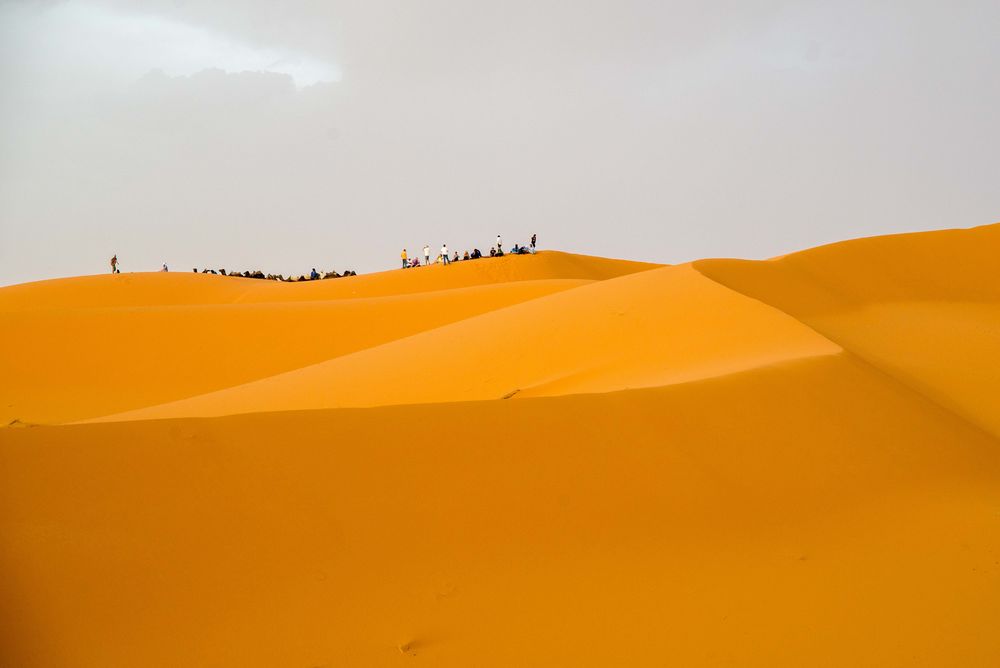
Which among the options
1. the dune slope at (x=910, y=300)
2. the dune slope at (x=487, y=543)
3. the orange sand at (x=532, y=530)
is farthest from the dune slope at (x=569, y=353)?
the dune slope at (x=487, y=543)

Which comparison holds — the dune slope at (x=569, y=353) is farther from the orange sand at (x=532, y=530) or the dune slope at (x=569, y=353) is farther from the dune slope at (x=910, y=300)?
the dune slope at (x=910, y=300)

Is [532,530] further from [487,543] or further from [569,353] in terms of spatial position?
[569,353]

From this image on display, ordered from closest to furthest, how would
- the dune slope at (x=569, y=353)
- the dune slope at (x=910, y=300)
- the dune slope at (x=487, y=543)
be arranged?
the dune slope at (x=487, y=543), the dune slope at (x=569, y=353), the dune slope at (x=910, y=300)

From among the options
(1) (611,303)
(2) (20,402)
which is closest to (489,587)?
(1) (611,303)

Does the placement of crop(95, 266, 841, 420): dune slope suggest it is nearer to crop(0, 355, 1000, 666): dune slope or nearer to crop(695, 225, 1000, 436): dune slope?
crop(695, 225, 1000, 436): dune slope

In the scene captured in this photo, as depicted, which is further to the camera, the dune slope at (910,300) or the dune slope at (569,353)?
the dune slope at (910,300)

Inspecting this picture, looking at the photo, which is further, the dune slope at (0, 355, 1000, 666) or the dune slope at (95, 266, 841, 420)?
the dune slope at (95, 266, 841, 420)

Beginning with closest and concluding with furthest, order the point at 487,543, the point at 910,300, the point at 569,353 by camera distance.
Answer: the point at 487,543 → the point at 569,353 → the point at 910,300

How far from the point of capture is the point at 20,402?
13328 mm

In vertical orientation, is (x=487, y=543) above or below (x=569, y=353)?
below

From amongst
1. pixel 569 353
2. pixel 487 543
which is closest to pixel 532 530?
pixel 487 543

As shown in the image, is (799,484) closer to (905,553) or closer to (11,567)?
(905,553)

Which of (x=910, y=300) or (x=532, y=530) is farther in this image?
(x=910, y=300)

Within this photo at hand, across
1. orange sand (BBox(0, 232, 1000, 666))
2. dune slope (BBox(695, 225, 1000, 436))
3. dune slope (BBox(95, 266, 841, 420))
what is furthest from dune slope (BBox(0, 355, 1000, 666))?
dune slope (BBox(695, 225, 1000, 436))
